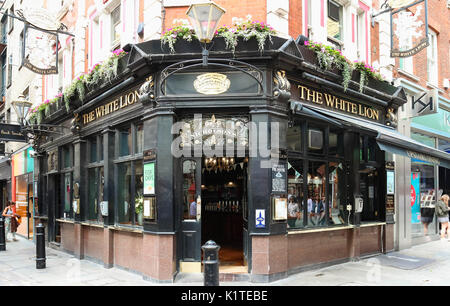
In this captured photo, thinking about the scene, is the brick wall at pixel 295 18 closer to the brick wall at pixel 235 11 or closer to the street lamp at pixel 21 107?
the brick wall at pixel 235 11

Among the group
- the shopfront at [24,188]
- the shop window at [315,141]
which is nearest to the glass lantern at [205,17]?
the shop window at [315,141]

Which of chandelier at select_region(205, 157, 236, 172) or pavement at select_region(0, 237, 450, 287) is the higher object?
chandelier at select_region(205, 157, 236, 172)

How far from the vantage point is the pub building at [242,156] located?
793 cm

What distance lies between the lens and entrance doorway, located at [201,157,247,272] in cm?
1256

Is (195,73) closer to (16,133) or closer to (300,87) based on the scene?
(300,87)

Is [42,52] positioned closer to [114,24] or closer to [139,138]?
[114,24]

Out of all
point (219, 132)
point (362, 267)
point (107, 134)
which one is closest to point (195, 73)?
point (219, 132)

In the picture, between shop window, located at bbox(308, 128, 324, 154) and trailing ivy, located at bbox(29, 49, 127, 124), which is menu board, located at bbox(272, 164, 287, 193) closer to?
shop window, located at bbox(308, 128, 324, 154)

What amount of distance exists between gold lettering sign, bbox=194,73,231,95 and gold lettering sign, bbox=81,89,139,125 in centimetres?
168

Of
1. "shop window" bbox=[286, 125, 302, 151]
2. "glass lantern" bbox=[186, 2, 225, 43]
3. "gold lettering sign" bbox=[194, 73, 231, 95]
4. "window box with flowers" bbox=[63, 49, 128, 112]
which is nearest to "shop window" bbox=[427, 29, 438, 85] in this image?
"shop window" bbox=[286, 125, 302, 151]

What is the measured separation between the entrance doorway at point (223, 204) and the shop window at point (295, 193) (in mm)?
3306

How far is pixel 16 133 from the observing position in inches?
575

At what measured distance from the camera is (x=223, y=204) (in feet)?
43.5
